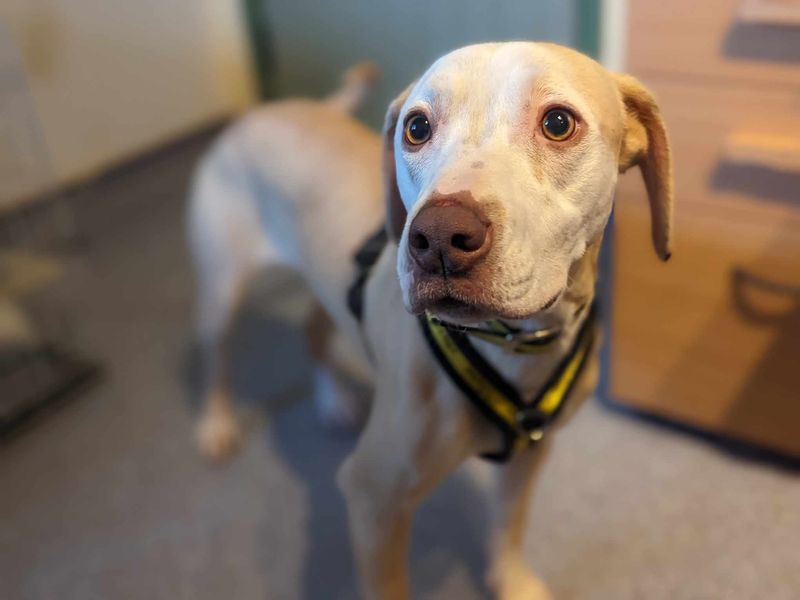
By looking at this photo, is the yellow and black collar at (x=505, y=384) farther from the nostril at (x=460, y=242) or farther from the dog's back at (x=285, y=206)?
the dog's back at (x=285, y=206)

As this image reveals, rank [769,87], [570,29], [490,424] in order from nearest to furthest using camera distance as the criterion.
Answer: [490,424], [769,87], [570,29]

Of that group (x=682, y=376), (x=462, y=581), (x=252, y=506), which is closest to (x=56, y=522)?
(x=252, y=506)

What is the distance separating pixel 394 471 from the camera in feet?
3.22

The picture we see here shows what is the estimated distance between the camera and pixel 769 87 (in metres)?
1.19

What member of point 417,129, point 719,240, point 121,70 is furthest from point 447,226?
point 121,70

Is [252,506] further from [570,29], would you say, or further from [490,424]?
[570,29]

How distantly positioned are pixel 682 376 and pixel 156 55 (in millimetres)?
2167

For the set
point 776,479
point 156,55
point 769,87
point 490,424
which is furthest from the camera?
point 156,55

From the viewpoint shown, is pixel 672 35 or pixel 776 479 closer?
pixel 672 35

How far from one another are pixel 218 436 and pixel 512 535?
0.73m

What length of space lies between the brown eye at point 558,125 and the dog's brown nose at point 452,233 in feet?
0.51

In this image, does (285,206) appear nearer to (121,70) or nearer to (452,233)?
(452,233)

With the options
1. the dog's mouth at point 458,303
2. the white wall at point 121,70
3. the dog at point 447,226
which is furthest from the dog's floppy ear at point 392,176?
the white wall at point 121,70

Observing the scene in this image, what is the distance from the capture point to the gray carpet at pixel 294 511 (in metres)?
1.37
